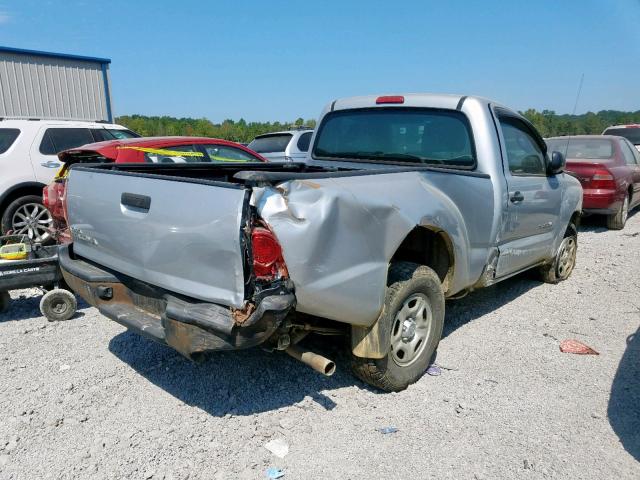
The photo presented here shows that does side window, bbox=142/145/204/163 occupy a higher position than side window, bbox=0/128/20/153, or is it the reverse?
side window, bbox=0/128/20/153

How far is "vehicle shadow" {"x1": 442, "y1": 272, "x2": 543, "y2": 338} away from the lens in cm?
459

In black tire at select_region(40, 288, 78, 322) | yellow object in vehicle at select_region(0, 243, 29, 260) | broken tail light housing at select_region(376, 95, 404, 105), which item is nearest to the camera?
broken tail light housing at select_region(376, 95, 404, 105)

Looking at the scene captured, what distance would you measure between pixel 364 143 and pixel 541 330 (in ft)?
7.63

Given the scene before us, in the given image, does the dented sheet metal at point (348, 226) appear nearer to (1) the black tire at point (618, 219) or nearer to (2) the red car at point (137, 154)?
(2) the red car at point (137, 154)

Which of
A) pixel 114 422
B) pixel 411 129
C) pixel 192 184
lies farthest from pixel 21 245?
pixel 411 129

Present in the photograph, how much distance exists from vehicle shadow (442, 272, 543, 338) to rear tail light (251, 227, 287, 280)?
233cm

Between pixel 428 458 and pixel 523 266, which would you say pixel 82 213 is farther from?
pixel 523 266

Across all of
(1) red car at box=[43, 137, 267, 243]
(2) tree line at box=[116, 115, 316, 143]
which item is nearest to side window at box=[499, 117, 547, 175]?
(1) red car at box=[43, 137, 267, 243]

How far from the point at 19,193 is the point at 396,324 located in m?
6.02

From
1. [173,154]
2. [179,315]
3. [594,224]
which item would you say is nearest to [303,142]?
[173,154]

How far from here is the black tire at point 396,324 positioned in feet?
9.97

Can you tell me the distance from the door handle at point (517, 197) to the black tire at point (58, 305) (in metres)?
3.96

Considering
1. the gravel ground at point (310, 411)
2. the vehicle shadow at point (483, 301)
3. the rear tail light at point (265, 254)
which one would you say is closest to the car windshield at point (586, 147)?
the vehicle shadow at point (483, 301)

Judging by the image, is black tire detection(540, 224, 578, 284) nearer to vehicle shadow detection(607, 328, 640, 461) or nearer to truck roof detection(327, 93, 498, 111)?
vehicle shadow detection(607, 328, 640, 461)
